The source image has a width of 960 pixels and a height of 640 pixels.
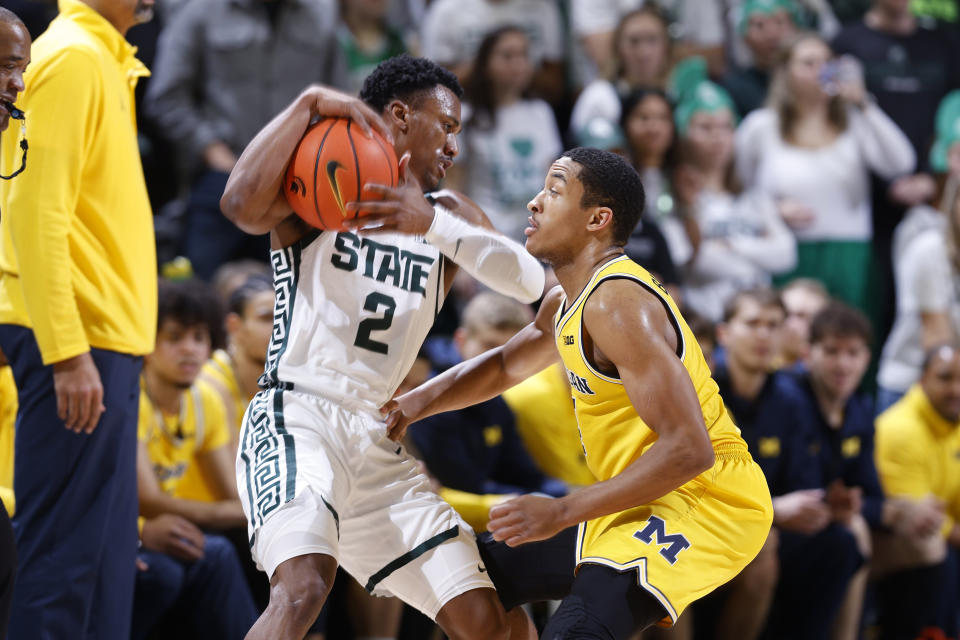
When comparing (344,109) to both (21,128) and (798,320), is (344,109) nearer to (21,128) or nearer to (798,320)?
(21,128)

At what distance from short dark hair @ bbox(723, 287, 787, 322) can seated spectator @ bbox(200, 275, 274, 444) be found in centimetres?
241

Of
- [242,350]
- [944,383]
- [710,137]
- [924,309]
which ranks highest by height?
[242,350]

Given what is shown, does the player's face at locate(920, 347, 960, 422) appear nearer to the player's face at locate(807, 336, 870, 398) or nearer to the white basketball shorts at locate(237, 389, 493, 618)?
the player's face at locate(807, 336, 870, 398)

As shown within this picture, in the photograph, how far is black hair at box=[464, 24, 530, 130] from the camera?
25.7ft

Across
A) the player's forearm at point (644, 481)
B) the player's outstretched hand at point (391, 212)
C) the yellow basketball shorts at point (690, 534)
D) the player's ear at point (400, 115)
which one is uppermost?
the player's ear at point (400, 115)

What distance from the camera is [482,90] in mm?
7871

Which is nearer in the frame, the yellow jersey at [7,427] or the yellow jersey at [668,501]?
the yellow jersey at [668,501]

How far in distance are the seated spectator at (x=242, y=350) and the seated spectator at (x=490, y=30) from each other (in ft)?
8.99

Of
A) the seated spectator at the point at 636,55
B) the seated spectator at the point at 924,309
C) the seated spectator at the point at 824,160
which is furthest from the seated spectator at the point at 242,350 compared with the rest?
the seated spectator at the point at 924,309

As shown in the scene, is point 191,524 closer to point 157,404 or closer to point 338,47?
point 157,404

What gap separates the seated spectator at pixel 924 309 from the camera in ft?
26.4

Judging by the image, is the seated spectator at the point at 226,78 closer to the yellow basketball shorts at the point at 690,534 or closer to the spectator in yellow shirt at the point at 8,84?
the spectator in yellow shirt at the point at 8,84

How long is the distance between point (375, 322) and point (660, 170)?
4.56m

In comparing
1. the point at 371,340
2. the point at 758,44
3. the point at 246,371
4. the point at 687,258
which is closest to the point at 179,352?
the point at 246,371
